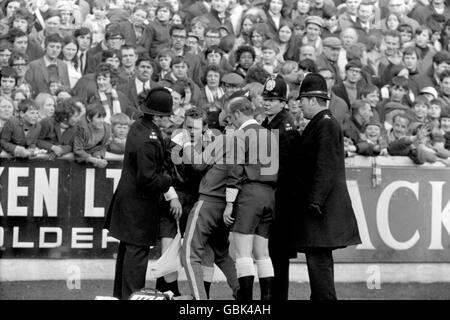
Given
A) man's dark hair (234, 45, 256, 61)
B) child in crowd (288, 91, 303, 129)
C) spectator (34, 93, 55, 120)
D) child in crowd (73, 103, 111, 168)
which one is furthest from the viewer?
man's dark hair (234, 45, 256, 61)

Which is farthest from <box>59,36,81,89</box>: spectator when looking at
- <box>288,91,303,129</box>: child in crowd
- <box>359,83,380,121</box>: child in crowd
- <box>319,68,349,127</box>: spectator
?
<box>359,83,380,121</box>: child in crowd

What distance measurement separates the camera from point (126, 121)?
13914 millimetres

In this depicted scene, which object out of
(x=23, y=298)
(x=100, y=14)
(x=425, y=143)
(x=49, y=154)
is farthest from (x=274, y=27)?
(x=23, y=298)

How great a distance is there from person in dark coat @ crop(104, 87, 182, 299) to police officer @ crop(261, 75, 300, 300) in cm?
96

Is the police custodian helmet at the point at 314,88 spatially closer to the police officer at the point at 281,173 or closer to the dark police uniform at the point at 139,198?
the police officer at the point at 281,173

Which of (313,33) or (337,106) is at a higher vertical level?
(313,33)

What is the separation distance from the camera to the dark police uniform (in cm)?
1173

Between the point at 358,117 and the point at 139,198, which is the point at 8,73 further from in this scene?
the point at 358,117

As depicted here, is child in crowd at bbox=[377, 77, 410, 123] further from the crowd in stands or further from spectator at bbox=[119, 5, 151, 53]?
spectator at bbox=[119, 5, 151, 53]

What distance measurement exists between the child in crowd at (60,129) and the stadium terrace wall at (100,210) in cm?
15

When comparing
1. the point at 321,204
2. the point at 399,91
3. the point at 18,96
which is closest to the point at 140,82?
the point at 18,96

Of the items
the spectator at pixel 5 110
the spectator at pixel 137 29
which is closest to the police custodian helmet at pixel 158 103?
the spectator at pixel 5 110

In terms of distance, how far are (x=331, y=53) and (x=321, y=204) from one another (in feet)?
20.1

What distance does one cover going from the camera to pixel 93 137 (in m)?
13.8
